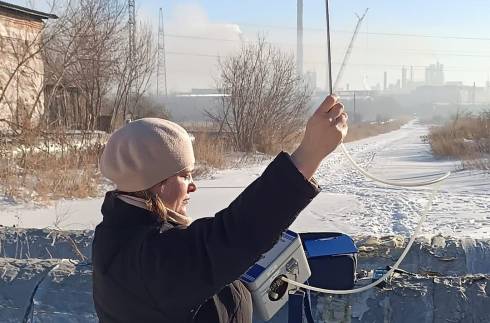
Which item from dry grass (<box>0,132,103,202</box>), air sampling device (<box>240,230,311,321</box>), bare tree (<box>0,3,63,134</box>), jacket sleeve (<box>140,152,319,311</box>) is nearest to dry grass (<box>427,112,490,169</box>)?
dry grass (<box>0,132,103,202</box>)

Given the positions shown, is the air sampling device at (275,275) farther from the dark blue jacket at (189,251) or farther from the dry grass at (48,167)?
the dry grass at (48,167)

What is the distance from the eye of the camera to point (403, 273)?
9.49ft

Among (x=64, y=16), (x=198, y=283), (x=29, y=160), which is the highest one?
(x=64, y=16)

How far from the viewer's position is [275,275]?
1.67 m

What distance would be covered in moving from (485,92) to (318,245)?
15326 cm

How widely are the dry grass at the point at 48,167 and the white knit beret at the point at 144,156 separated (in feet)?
28.2

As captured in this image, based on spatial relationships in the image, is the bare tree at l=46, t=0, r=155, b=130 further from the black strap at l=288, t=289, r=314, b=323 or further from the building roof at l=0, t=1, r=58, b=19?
the black strap at l=288, t=289, r=314, b=323

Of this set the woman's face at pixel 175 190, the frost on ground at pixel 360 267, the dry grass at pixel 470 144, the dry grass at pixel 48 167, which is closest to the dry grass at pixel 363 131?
the dry grass at pixel 470 144

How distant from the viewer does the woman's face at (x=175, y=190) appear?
1.35 metres

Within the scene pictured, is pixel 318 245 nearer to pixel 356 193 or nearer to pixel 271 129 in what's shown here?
pixel 356 193

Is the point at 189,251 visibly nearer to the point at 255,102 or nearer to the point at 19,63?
the point at 19,63

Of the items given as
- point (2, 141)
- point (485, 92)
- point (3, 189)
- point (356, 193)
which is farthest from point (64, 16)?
point (485, 92)

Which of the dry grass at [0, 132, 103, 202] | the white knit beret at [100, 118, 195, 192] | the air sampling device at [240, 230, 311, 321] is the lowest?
the dry grass at [0, 132, 103, 202]

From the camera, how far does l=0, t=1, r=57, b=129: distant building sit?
1360 cm
